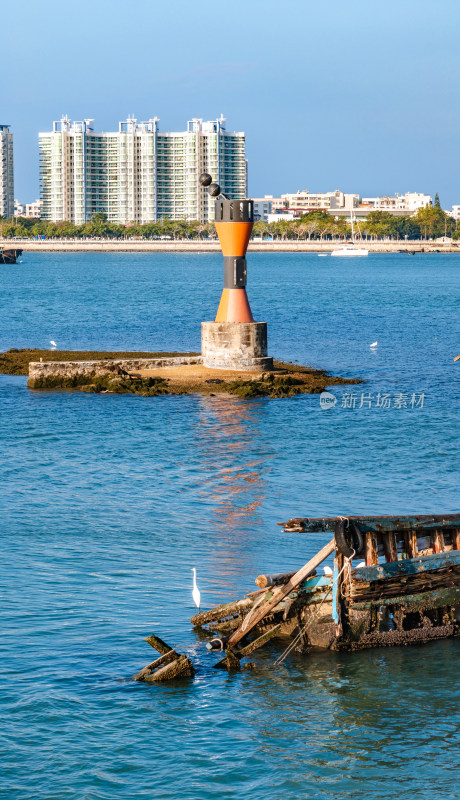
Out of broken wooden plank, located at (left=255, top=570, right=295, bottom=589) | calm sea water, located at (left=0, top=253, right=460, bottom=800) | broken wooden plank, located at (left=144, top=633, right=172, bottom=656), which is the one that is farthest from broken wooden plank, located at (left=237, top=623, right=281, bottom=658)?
broken wooden plank, located at (left=144, top=633, right=172, bottom=656)

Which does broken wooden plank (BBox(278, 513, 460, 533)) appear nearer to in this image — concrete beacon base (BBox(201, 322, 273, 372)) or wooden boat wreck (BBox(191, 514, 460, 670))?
wooden boat wreck (BBox(191, 514, 460, 670))

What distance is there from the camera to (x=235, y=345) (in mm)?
38219

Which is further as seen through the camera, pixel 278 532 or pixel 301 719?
pixel 278 532

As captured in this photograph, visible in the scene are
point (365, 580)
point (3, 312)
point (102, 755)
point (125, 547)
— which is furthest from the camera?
point (3, 312)

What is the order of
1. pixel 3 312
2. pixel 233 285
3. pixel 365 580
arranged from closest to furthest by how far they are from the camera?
pixel 365 580
pixel 233 285
pixel 3 312

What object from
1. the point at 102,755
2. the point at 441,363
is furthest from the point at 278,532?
the point at 441,363

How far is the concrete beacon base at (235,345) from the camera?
38062mm

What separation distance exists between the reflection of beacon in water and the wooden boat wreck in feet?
76.0

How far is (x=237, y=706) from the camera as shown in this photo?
13266 millimetres

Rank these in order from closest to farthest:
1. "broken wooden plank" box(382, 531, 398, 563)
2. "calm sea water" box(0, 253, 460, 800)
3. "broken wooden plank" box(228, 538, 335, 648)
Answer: "calm sea water" box(0, 253, 460, 800) → "broken wooden plank" box(228, 538, 335, 648) → "broken wooden plank" box(382, 531, 398, 563)

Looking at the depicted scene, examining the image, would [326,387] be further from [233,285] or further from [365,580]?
[365,580]

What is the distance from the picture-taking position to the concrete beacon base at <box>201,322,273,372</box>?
125 feet

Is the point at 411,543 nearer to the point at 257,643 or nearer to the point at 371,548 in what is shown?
the point at 371,548

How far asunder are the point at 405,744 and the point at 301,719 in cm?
129
